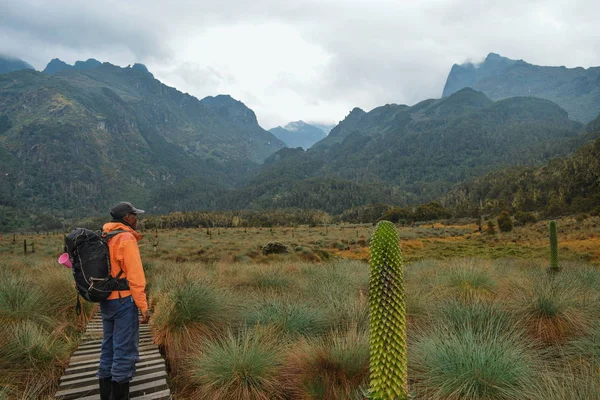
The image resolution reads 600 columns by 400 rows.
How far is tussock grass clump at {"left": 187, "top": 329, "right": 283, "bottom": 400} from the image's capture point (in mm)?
4375

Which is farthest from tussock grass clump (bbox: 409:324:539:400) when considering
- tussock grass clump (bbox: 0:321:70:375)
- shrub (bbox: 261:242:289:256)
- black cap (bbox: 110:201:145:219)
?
shrub (bbox: 261:242:289:256)

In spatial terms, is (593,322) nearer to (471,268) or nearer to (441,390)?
(441,390)

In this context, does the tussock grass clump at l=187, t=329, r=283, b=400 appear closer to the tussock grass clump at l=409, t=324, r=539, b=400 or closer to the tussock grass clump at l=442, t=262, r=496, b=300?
the tussock grass clump at l=409, t=324, r=539, b=400

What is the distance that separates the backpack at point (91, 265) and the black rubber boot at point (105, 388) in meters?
1.10

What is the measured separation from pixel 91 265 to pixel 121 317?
2.61 ft

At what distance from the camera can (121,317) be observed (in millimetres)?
4438

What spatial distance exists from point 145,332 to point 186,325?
4.30ft

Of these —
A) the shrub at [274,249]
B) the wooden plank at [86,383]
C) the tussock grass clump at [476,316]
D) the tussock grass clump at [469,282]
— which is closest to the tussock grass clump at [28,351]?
the wooden plank at [86,383]

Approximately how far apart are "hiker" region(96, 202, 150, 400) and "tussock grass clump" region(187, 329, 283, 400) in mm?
926

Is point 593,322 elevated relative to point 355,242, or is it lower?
elevated

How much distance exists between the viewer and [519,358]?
410 cm

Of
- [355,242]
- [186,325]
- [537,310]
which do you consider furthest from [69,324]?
[355,242]

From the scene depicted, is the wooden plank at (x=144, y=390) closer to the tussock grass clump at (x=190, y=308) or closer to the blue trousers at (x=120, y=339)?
the blue trousers at (x=120, y=339)

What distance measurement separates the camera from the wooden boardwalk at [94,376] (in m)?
4.48
